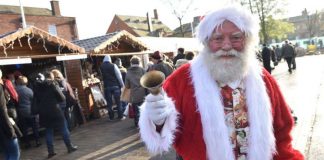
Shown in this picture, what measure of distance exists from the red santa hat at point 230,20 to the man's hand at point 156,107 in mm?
669

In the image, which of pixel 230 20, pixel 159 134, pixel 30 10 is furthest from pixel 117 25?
→ pixel 159 134

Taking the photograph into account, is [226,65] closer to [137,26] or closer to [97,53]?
[97,53]

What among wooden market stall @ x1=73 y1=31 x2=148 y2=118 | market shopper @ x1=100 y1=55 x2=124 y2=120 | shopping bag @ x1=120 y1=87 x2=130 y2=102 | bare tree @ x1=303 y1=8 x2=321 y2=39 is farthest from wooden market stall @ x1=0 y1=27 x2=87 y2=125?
bare tree @ x1=303 y1=8 x2=321 y2=39

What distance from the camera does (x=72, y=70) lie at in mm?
11203

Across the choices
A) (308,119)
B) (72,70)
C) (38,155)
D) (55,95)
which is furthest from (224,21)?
(72,70)

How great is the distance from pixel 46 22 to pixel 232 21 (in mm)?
43326

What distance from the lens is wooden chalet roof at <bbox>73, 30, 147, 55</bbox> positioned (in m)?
11.4

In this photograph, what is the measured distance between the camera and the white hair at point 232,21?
2.57m

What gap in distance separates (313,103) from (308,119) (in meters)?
1.90

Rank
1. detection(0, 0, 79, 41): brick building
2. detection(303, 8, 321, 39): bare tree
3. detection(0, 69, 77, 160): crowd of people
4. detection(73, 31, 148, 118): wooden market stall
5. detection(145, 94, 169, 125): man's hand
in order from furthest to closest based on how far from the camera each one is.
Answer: detection(303, 8, 321, 39): bare tree, detection(0, 0, 79, 41): brick building, detection(73, 31, 148, 118): wooden market stall, detection(0, 69, 77, 160): crowd of people, detection(145, 94, 169, 125): man's hand

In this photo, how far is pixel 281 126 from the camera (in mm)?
2674

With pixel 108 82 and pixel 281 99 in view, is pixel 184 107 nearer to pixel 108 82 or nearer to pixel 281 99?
pixel 281 99

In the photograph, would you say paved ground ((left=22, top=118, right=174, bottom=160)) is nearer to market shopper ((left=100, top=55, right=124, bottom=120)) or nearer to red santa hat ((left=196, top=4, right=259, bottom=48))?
market shopper ((left=100, top=55, right=124, bottom=120))

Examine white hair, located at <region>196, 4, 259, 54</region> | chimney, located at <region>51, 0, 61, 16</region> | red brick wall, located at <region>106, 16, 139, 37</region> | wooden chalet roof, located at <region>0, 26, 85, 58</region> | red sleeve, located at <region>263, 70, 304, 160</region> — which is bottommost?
red sleeve, located at <region>263, 70, 304, 160</region>
